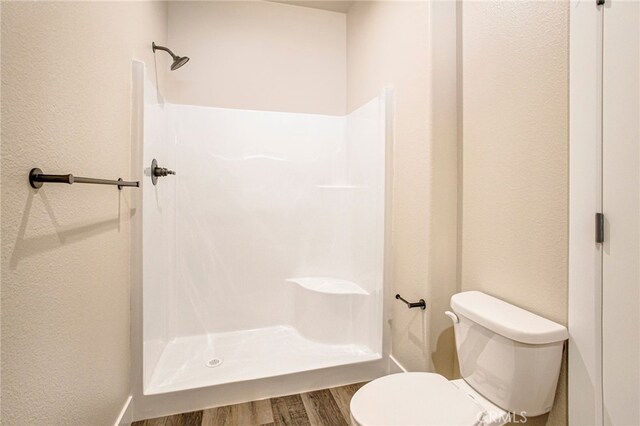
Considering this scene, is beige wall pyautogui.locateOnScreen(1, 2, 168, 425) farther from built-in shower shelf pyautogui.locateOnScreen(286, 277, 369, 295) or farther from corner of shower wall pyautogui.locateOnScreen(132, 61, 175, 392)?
built-in shower shelf pyautogui.locateOnScreen(286, 277, 369, 295)

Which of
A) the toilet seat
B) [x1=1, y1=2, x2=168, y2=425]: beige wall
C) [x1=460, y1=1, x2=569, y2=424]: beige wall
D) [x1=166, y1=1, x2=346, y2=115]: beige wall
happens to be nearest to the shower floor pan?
[x1=1, y1=2, x2=168, y2=425]: beige wall

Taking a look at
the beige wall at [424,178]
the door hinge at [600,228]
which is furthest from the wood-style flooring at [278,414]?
the door hinge at [600,228]

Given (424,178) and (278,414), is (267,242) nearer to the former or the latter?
(278,414)

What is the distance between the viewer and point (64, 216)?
3.12ft

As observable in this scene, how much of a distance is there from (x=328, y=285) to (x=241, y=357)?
773 mm

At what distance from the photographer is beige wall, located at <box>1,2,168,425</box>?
2.44 feet

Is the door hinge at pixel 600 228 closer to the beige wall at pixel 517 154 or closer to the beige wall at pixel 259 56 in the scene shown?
the beige wall at pixel 517 154

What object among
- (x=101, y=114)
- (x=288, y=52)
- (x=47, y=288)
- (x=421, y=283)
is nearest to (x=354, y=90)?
(x=288, y=52)

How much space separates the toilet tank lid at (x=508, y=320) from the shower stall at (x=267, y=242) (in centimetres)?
70

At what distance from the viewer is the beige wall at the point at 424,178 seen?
1.56 meters

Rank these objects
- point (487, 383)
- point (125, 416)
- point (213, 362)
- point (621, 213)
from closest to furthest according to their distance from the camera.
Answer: point (621, 213)
point (487, 383)
point (125, 416)
point (213, 362)

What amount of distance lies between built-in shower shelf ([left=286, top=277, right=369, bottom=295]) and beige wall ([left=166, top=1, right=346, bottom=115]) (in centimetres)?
136

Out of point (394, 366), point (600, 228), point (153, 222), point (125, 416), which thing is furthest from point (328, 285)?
point (600, 228)

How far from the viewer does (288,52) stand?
251cm
